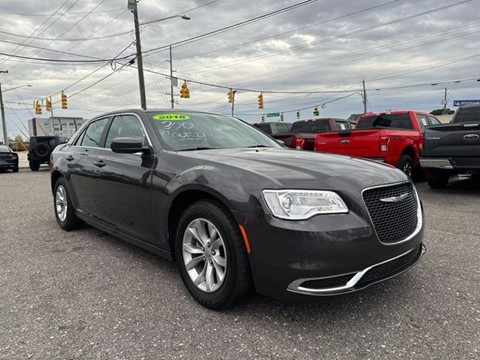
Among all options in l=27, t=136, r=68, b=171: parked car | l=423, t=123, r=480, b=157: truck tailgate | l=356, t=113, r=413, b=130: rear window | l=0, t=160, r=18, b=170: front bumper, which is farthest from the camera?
l=27, t=136, r=68, b=171: parked car

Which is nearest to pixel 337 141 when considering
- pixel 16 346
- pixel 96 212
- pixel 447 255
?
pixel 447 255

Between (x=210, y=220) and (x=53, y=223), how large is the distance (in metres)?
4.12

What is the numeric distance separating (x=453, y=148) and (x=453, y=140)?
0.15 m

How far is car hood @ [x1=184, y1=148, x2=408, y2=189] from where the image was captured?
263 cm

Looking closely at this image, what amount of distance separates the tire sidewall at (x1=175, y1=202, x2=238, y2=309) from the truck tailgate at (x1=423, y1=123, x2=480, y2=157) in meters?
6.26

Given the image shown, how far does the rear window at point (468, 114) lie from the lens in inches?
335

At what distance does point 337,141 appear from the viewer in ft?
29.5

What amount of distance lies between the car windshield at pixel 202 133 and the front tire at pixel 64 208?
2128 millimetres

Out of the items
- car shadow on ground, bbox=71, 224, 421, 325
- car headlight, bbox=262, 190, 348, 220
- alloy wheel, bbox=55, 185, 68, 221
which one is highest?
car headlight, bbox=262, 190, 348, 220

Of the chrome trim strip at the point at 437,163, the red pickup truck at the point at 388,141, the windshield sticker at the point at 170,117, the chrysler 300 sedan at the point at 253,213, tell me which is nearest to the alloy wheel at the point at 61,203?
the chrysler 300 sedan at the point at 253,213

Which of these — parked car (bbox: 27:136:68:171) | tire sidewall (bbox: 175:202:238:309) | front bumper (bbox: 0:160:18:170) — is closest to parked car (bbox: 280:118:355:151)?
tire sidewall (bbox: 175:202:238:309)

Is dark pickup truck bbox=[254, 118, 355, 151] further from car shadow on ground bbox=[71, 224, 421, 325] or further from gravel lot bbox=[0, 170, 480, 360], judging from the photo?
car shadow on ground bbox=[71, 224, 421, 325]

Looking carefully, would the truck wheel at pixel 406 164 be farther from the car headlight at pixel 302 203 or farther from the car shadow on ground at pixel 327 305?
the car headlight at pixel 302 203

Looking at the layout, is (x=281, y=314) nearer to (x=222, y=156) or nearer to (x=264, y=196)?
(x=264, y=196)
